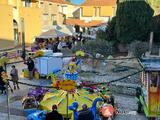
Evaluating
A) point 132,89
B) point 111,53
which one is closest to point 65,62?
point 111,53

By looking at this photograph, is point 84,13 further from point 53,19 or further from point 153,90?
point 153,90

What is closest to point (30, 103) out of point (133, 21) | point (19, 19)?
point (133, 21)

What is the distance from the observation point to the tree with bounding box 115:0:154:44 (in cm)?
2731

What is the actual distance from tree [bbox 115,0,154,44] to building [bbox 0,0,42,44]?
12.6m

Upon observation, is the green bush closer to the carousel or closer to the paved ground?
the paved ground

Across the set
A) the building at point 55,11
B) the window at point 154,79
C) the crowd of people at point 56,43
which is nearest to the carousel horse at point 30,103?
the window at point 154,79

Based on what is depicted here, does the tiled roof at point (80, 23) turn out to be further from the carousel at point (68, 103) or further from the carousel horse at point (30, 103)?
the carousel horse at point (30, 103)

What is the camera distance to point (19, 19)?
133 ft

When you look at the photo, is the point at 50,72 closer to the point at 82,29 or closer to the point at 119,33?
the point at 119,33

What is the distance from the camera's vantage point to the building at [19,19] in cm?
3651

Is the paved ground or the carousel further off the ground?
the carousel

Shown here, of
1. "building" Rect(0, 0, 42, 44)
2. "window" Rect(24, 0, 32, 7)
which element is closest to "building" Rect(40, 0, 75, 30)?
"building" Rect(0, 0, 42, 44)

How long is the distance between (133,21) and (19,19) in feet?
54.9

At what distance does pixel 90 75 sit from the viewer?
68.9 ft
